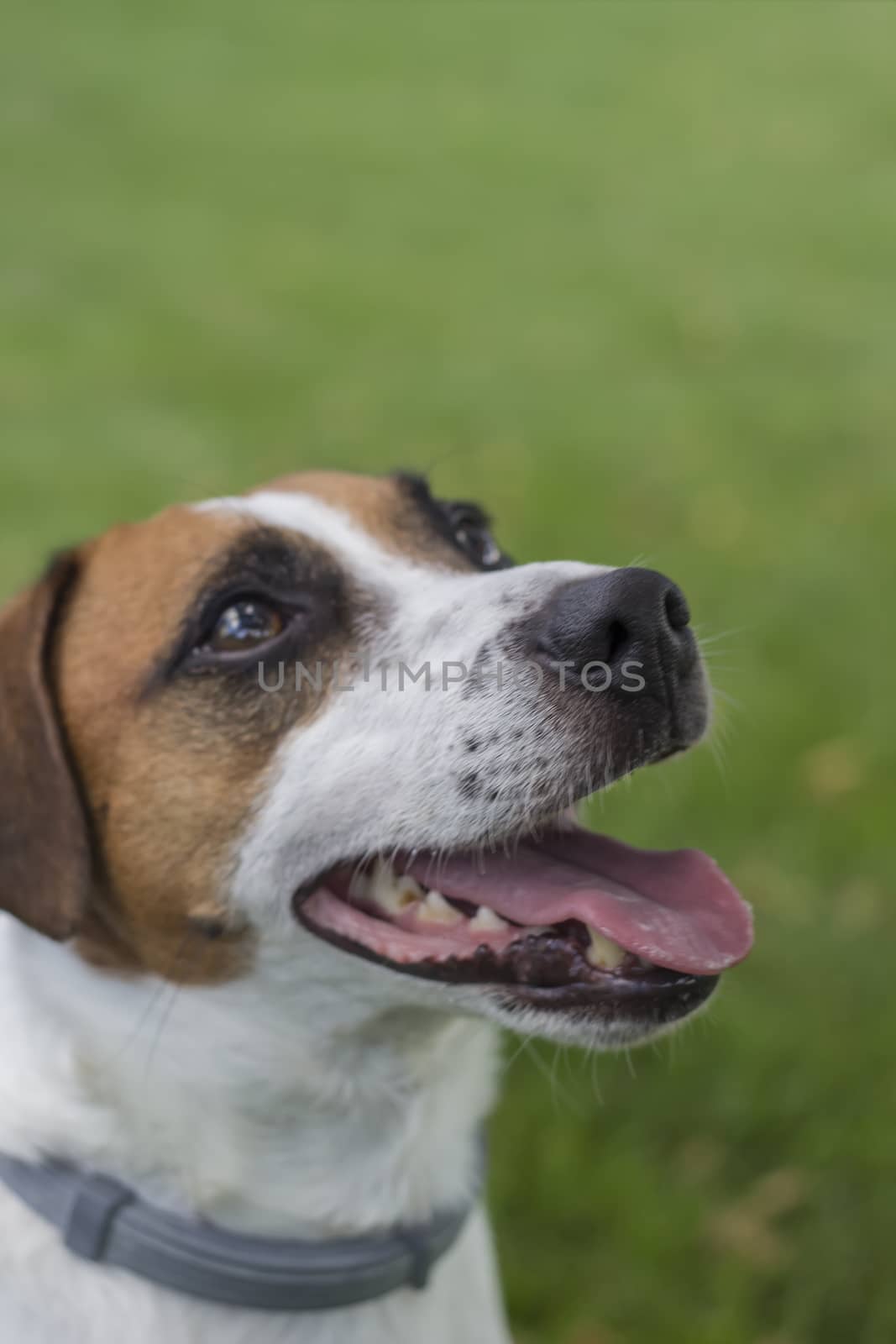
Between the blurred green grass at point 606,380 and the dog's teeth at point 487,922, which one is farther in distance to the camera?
the blurred green grass at point 606,380

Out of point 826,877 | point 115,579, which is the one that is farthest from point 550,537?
point 115,579

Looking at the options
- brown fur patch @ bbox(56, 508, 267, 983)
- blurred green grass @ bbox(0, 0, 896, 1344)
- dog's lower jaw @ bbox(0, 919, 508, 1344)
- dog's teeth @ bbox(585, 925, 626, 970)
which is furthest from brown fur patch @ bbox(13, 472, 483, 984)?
blurred green grass @ bbox(0, 0, 896, 1344)

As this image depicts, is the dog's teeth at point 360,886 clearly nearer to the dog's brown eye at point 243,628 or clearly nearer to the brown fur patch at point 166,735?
Result: the brown fur patch at point 166,735

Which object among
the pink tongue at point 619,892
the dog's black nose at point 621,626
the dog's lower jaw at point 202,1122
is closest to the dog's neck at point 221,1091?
the dog's lower jaw at point 202,1122

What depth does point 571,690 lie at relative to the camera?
2.40 meters

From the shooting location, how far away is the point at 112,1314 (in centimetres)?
241

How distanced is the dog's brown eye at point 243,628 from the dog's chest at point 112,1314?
109 cm

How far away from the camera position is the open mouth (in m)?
2.34

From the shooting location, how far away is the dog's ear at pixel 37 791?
2443 mm

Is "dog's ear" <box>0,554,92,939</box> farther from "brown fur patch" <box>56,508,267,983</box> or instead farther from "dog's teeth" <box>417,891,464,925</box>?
"dog's teeth" <box>417,891,464,925</box>

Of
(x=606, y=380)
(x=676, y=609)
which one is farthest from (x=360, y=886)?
(x=606, y=380)

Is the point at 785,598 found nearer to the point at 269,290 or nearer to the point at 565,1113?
the point at 565,1113

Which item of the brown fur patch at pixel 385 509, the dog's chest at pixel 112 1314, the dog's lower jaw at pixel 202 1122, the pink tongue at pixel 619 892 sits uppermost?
the brown fur patch at pixel 385 509

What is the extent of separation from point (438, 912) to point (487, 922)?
0.33 ft
